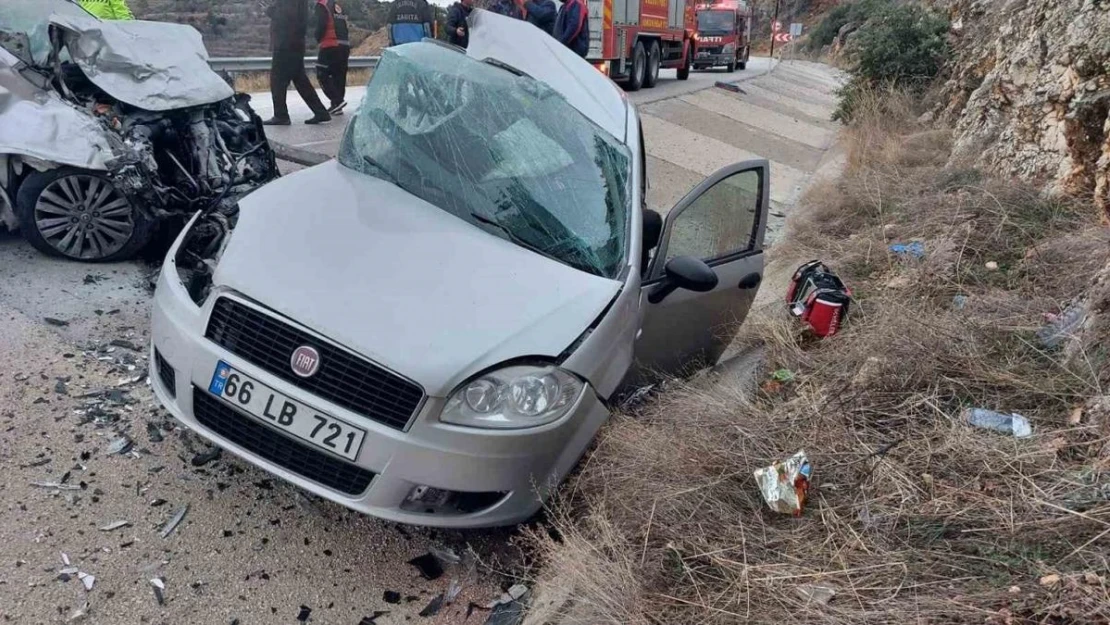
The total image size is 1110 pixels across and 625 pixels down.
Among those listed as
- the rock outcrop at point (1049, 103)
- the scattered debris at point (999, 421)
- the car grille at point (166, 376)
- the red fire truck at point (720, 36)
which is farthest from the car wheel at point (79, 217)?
the red fire truck at point (720, 36)

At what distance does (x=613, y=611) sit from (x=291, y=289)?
146 cm

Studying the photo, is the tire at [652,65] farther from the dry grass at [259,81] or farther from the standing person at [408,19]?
the standing person at [408,19]

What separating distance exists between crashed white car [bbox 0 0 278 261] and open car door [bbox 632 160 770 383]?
2.34 m

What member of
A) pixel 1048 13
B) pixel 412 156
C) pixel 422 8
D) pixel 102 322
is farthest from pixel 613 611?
pixel 422 8

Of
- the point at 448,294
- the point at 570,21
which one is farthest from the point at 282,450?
the point at 570,21

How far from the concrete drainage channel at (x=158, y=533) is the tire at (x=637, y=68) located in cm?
1448

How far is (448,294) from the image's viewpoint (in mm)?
2750

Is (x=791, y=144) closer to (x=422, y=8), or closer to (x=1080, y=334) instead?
(x=422, y=8)

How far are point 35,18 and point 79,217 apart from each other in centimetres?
203

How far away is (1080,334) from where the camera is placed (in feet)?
11.1

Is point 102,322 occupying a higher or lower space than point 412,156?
lower

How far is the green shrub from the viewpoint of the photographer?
1184 centimetres

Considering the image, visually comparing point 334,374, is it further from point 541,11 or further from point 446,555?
point 541,11

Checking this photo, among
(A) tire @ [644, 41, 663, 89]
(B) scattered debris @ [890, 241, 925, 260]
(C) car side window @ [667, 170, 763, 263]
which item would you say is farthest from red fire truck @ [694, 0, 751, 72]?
(C) car side window @ [667, 170, 763, 263]
